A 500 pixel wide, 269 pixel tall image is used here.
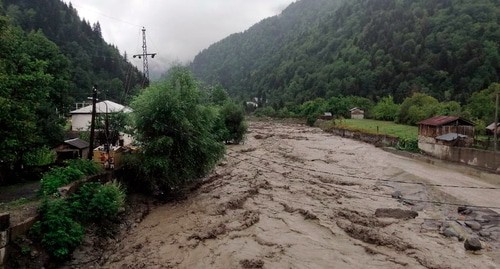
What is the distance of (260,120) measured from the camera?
491ft

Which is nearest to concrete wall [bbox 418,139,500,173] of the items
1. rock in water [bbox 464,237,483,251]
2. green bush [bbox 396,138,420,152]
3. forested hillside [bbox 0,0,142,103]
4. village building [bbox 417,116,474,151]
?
village building [bbox 417,116,474,151]

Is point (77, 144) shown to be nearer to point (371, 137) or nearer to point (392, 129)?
point (371, 137)

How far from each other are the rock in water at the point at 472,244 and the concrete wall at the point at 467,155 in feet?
69.0

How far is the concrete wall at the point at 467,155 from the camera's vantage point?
3606 centimetres

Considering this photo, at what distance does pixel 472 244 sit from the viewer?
17.8 metres

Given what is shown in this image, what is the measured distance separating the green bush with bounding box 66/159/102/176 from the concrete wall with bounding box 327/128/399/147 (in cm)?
4576

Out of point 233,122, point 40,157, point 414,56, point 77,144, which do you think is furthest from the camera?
point 414,56

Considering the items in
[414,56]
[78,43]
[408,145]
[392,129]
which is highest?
[414,56]

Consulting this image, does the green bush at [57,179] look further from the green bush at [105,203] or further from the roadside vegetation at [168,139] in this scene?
the roadside vegetation at [168,139]

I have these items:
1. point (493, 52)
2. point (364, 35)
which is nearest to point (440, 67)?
point (493, 52)

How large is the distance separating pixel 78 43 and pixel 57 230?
12081 cm

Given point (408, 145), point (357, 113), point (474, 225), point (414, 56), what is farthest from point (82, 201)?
point (414, 56)

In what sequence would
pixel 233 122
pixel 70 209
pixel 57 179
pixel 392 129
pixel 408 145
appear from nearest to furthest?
pixel 70 209 < pixel 57 179 < pixel 408 145 < pixel 233 122 < pixel 392 129

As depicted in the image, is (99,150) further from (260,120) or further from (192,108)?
(260,120)
